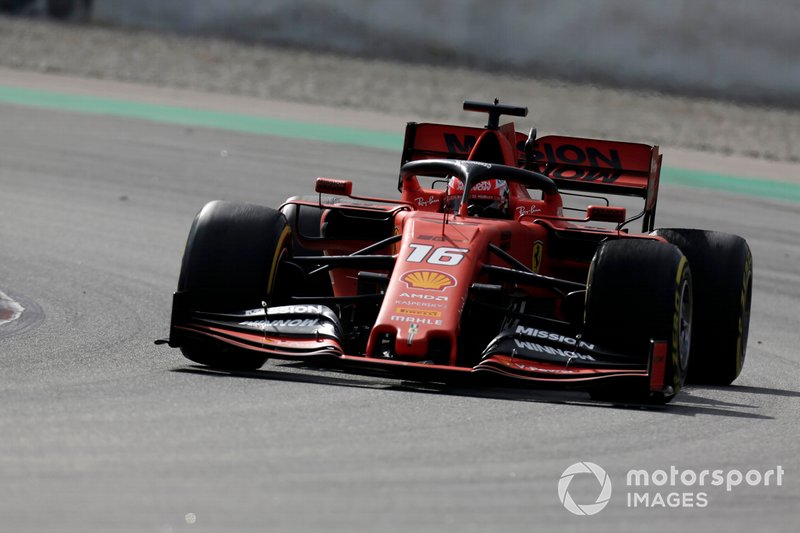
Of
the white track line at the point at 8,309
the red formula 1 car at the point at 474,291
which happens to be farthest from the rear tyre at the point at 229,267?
the white track line at the point at 8,309

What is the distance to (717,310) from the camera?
870 centimetres

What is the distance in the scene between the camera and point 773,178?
21703 mm

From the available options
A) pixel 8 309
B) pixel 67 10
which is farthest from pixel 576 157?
pixel 67 10

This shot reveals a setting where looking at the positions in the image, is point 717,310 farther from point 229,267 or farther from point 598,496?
point 598,496

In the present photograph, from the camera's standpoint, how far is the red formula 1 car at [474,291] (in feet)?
24.3

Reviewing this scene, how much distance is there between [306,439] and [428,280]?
1959 mm

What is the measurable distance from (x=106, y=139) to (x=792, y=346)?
12.4 metres

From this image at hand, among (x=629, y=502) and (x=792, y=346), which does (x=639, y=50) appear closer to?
(x=792, y=346)

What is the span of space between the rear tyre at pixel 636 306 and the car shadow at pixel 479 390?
156 millimetres

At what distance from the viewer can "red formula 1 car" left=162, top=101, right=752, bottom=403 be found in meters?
7.40

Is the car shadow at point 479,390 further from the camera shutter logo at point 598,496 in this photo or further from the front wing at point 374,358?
the camera shutter logo at point 598,496

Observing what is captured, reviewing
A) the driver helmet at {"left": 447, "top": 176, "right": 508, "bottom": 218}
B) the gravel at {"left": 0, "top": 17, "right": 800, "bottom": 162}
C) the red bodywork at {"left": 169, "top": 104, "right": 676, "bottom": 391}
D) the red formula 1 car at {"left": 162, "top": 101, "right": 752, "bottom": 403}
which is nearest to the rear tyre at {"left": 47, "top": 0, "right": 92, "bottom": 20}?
the gravel at {"left": 0, "top": 17, "right": 800, "bottom": 162}

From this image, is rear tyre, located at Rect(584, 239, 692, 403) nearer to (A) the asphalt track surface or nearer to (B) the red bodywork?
(B) the red bodywork

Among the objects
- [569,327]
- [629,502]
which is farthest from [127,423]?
[569,327]
